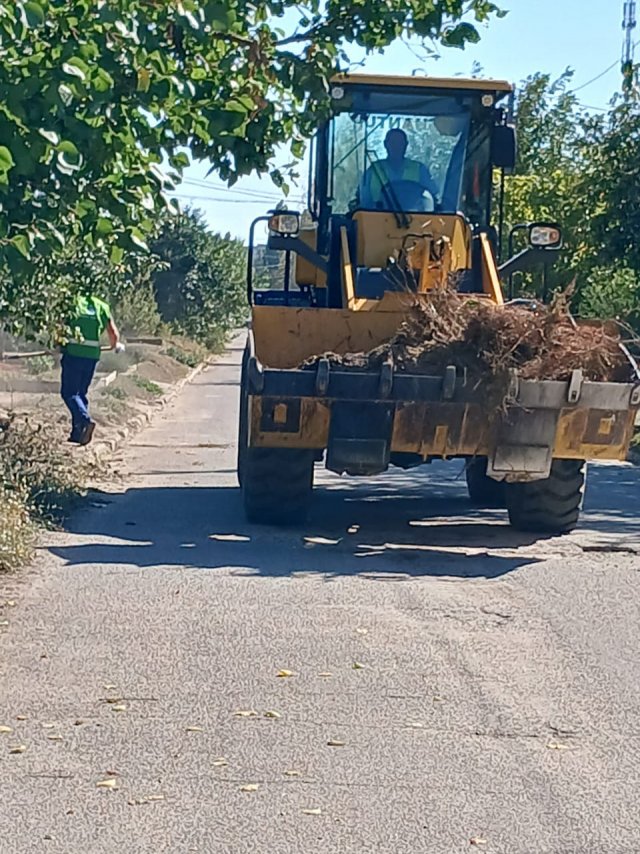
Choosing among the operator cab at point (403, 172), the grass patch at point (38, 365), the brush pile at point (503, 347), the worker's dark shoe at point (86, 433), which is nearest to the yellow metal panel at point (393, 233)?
the operator cab at point (403, 172)

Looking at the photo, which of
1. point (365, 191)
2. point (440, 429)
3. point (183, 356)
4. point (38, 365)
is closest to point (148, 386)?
point (38, 365)

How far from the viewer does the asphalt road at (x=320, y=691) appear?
A: 194 inches

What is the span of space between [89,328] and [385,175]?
14.9 ft

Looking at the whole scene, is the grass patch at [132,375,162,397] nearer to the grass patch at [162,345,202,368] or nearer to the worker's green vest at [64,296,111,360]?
the grass patch at [162,345,202,368]

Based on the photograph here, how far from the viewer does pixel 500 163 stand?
11984 millimetres

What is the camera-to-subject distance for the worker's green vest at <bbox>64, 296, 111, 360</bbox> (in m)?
14.9

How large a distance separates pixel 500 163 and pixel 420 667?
20.4 ft

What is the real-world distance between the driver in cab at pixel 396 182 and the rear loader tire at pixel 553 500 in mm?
2598

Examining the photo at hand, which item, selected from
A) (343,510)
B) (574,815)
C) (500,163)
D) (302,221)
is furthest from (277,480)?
(574,815)

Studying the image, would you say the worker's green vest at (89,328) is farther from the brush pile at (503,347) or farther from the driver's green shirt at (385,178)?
the brush pile at (503,347)

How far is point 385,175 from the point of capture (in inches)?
467

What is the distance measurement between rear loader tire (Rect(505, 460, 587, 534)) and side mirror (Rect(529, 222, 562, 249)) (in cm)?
225

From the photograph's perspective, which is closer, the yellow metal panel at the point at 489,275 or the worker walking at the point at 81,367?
the yellow metal panel at the point at 489,275

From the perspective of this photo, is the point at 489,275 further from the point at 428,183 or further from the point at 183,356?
the point at 183,356
